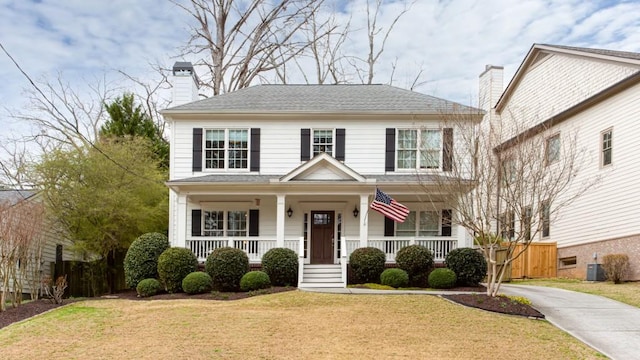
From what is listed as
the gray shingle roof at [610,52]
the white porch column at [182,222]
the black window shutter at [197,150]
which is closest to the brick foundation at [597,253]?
the gray shingle roof at [610,52]

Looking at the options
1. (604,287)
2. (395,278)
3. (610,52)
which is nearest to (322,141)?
(395,278)

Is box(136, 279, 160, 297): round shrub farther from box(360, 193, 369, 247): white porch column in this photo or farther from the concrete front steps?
box(360, 193, 369, 247): white porch column

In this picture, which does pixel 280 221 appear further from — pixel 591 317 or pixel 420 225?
pixel 591 317

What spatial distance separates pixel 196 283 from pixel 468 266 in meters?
7.93

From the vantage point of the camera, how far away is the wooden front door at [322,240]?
67.2ft

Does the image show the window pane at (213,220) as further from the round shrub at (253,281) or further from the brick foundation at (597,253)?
the brick foundation at (597,253)

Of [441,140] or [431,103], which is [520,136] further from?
Result: [431,103]

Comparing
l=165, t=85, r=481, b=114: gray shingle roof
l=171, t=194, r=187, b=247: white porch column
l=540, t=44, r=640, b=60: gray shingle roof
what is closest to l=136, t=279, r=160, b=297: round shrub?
l=171, t=194, r=187, b=247: white porch column

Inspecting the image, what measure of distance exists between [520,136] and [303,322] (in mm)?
7850

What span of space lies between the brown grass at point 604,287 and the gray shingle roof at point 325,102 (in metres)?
6.15

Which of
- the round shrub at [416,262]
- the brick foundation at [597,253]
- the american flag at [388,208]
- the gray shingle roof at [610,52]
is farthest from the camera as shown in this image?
the gray shingle roof at [610,52]

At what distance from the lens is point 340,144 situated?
2047cm

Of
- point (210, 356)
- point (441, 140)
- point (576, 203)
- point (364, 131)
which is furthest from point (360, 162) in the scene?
point (210, 356)

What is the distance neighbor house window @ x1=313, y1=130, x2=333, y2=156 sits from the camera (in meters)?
20.5
